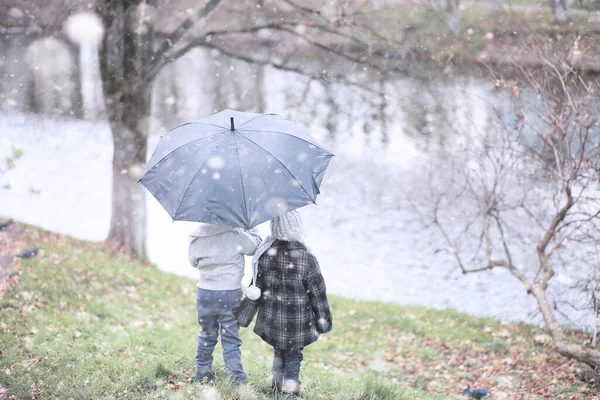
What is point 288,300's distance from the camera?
157 inches

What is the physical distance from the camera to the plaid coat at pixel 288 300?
12.8 feet

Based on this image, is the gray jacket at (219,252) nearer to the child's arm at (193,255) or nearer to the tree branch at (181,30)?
the child's arm at (193,255)

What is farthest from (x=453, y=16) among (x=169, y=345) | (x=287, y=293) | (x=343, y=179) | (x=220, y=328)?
(x=220, y=328)

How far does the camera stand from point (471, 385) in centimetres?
588

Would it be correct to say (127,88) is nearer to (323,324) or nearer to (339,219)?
(339,219)

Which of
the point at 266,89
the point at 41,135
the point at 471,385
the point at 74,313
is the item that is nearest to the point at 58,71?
the point at 41,135

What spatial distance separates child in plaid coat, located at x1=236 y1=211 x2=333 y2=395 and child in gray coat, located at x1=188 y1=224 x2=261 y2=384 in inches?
5.2

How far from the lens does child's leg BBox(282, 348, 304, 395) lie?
4199 millimetres

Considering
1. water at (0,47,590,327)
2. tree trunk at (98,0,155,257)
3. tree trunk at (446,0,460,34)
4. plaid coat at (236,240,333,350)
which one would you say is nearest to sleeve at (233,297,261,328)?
plaid coat at (236,240,333,350)

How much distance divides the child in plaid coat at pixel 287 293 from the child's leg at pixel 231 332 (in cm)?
9

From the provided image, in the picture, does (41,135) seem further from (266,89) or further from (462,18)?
(462,18)

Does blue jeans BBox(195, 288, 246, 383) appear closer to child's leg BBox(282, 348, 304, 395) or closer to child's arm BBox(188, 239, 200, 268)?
child's arm BBox(188, 239, 200, 268)

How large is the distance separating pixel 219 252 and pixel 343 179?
36.2 feet

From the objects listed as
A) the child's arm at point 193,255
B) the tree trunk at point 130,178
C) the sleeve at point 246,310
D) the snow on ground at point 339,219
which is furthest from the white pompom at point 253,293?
the tree trunk at point 130,178
